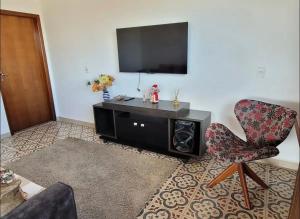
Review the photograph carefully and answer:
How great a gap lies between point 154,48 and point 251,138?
154 centimetres

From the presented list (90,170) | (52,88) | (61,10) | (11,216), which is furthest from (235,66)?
(52,88)

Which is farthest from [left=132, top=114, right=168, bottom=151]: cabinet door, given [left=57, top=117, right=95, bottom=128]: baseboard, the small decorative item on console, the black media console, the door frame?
the door frame

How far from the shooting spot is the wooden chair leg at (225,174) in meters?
1.99

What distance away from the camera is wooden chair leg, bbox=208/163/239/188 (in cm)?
199

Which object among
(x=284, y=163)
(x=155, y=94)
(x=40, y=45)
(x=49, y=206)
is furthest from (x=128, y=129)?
(x=40, y=45)

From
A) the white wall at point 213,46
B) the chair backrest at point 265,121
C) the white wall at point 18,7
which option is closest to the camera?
the chair backrest at point 265,121

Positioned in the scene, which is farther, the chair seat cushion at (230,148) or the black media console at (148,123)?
the black media console at (148,123)

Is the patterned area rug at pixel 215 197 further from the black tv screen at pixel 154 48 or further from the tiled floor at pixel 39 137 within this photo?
the tiled floor at pixel 39 137

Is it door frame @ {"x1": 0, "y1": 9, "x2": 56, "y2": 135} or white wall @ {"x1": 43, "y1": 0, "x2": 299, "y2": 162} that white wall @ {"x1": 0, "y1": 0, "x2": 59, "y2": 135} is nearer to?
door frame @ {"x1": 0, "y1": 9, "x2": 56, "y2": 135}

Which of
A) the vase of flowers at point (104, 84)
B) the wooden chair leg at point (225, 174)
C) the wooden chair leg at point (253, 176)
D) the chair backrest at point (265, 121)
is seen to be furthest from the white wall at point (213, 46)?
the wooden chair leg at point (225, 174)

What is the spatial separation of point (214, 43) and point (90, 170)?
199cm

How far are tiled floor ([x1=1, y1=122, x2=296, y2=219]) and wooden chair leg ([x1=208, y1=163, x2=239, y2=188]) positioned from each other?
0.19ft

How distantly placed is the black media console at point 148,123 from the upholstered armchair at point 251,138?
388mm

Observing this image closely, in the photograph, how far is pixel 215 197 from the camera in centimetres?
195
